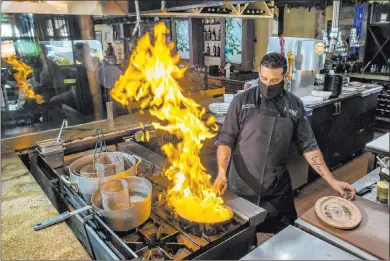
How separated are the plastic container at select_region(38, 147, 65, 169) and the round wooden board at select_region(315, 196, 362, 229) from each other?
2093 millimetres

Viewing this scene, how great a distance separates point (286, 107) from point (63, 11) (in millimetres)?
1699

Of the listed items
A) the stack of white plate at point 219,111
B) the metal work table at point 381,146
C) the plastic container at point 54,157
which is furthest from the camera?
the stack of white plate at point 219,111

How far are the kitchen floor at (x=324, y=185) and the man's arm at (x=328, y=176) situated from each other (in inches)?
56.4

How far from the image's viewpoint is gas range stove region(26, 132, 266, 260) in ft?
5.02

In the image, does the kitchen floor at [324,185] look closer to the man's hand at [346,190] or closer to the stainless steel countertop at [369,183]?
the stainless steel countertop at [369,183]

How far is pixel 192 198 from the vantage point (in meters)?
1.97

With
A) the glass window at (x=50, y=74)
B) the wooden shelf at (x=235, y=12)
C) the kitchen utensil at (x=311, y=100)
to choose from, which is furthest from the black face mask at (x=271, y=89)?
the wooden shelf at (x=235, y=12)

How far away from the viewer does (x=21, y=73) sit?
4406 millimetres

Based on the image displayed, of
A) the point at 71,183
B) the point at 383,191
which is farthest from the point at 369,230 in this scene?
the point at 71,183

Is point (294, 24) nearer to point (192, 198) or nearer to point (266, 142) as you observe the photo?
point (266, 142)

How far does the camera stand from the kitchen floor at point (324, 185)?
4002mm

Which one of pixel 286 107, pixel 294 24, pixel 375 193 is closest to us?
pixel 375 193

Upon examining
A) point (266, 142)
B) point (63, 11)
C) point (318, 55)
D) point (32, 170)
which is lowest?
point (32, 170)

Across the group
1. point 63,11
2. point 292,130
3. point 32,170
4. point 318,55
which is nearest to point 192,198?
point 292,130
